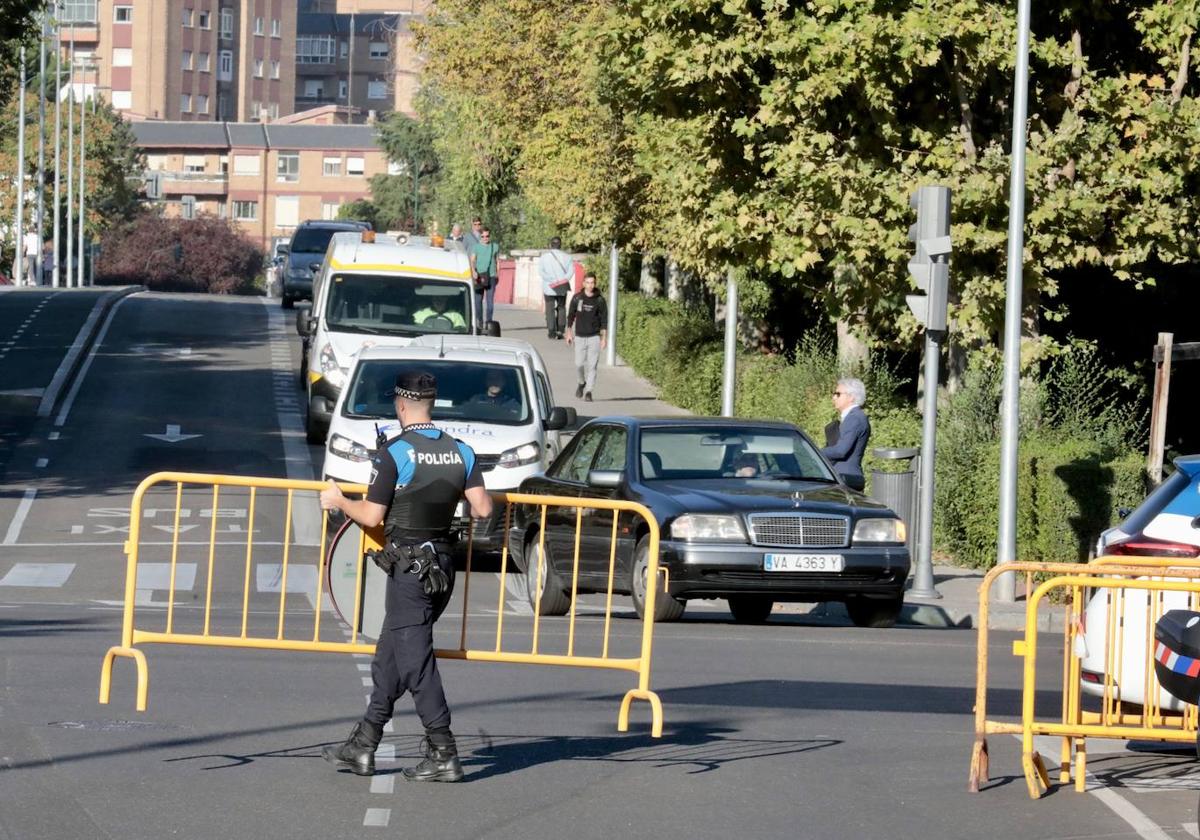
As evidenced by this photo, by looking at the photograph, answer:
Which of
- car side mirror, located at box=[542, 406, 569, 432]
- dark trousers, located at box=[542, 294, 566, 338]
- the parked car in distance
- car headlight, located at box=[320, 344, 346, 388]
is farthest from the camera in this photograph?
dark trousers, located at box=[542, 294, 566, 338]

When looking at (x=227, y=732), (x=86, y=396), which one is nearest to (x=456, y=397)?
(x=227, y=732)

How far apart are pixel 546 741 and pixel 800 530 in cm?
523

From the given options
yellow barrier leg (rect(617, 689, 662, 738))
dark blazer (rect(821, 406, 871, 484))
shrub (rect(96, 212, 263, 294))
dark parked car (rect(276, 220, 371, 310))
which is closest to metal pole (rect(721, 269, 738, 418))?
dark blazer (rect(821, 406, 871, 484))

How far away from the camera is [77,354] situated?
3772 centimetres

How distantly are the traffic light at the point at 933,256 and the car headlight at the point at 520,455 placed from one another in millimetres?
3721

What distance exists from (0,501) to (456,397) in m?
5.94

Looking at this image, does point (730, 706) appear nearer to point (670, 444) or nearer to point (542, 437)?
point (670, 444)

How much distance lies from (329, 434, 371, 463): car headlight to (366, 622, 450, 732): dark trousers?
424 inches

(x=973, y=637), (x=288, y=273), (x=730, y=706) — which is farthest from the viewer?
(x=288, y=273)

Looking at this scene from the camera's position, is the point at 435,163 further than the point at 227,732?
Yes

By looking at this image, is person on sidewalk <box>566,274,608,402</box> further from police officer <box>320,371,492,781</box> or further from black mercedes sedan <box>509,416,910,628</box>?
police officer <box>320,371,492,781</box>

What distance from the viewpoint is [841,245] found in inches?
877

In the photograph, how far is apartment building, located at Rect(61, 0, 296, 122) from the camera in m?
161

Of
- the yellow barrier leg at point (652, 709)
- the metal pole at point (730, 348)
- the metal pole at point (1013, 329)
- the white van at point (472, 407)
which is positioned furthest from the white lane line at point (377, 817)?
the metal pole at point (730, 348)
